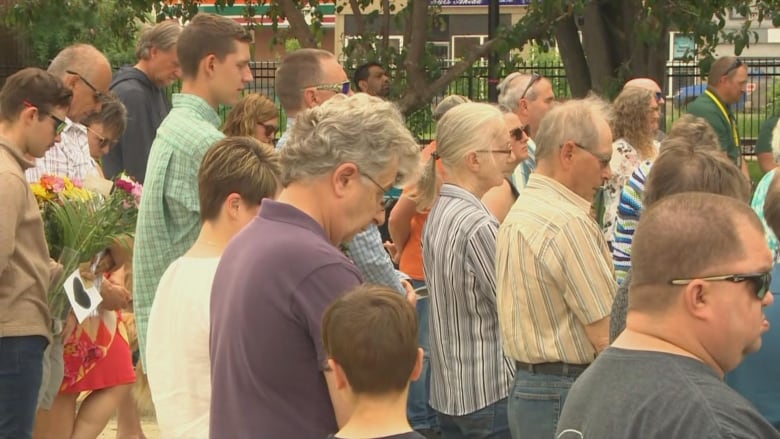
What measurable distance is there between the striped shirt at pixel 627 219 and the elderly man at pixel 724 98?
3693mm

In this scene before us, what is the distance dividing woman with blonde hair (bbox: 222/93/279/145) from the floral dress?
1.98 m

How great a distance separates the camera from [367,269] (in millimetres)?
5113

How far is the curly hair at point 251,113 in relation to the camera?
7.24 m

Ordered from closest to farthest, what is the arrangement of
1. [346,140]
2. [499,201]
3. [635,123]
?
1. [346,140]
2. [499,201]
3. [635,123]

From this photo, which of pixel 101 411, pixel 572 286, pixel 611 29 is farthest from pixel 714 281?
pixel 611 29

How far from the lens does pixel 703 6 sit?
1316 centimetres

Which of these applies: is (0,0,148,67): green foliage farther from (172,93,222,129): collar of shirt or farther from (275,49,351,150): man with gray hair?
(172,93,222,129): collar of shirt

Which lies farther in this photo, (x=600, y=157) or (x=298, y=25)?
(x=298, y=25)

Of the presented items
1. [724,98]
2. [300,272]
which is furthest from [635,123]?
[300,272]

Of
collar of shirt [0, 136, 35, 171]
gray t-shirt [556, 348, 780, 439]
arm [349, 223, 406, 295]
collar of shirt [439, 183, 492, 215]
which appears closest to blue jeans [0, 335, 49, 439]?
collar of shirt [0, 136, 35, 171]

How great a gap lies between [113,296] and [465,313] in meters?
2.04

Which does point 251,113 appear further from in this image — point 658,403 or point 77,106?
point 658,403

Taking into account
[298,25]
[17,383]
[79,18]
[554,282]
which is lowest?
[17,383]

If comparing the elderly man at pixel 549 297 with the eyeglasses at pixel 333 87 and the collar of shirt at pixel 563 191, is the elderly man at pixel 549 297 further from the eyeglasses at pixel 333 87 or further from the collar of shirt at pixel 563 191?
the eyeglasses at pixel 333 87
